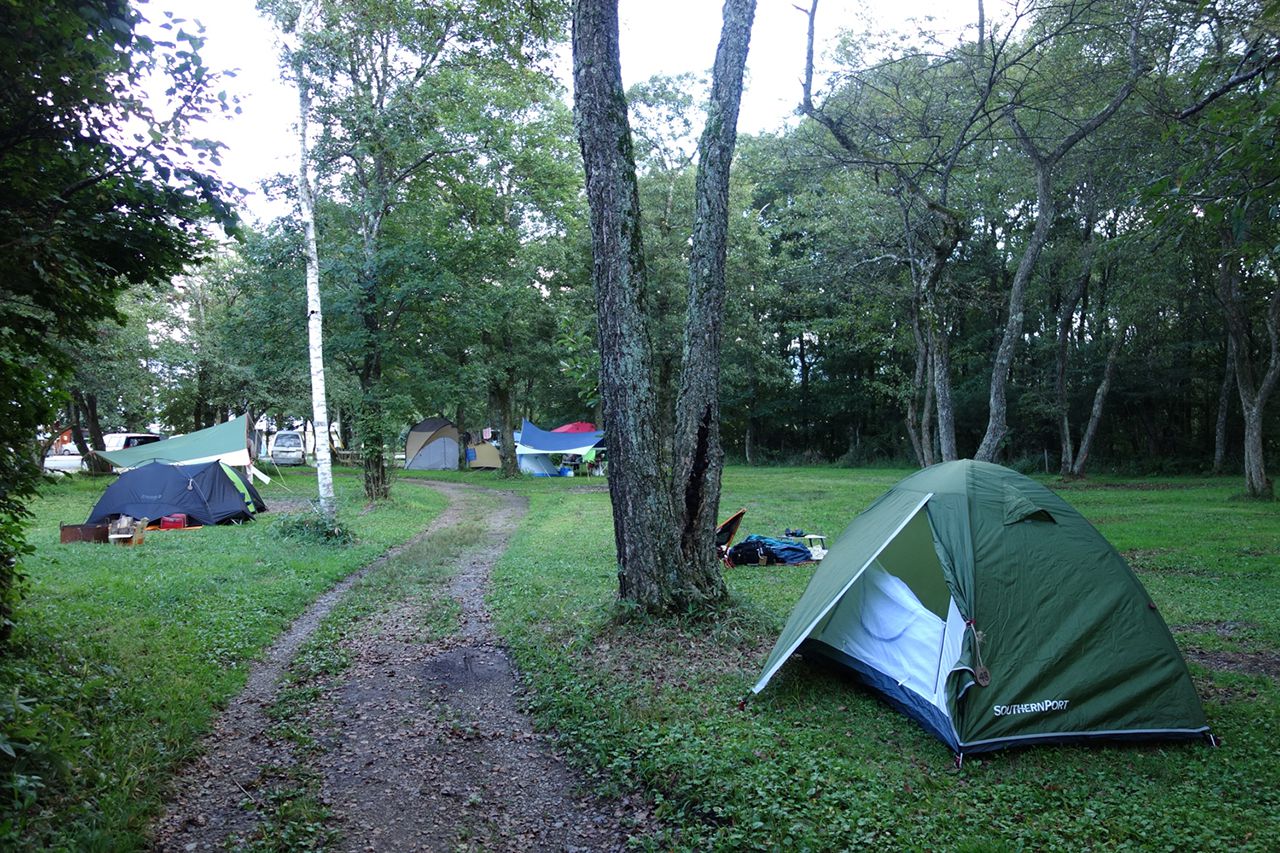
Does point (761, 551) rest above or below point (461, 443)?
below

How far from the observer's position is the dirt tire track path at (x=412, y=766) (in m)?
3.68

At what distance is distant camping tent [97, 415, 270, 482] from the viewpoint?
17.1m

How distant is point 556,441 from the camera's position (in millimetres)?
29312

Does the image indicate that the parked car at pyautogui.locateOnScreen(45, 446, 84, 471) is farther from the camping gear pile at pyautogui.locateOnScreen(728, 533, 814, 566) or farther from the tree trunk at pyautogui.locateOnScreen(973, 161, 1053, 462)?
the tree trunk at pyautogui.locateOnScreen(973, 161, 1053, 462)

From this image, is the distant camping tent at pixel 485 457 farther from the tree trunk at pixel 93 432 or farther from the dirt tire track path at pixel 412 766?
the dirt tire track path at pixel 412 766

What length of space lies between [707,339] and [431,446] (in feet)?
102

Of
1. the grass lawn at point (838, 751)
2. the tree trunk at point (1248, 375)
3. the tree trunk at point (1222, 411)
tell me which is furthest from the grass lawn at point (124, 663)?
the tree trunk at point (1222, 411)

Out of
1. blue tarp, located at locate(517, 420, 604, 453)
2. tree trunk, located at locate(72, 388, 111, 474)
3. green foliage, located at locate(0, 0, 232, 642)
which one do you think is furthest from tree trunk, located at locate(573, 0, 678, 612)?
blue tarp, located at locate(517, 420, 604, 453)

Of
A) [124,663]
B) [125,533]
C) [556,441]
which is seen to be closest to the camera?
[124,663]

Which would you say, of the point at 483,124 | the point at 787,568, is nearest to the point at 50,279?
the point at 787,568

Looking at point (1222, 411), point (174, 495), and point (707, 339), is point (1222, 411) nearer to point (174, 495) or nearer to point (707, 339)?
point (707, 339)

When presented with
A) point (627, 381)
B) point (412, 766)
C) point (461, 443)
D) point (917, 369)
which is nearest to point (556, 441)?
point (461, 443)

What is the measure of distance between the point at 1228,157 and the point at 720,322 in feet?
12.9

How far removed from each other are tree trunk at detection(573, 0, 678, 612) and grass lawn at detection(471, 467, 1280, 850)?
2.15 ft
